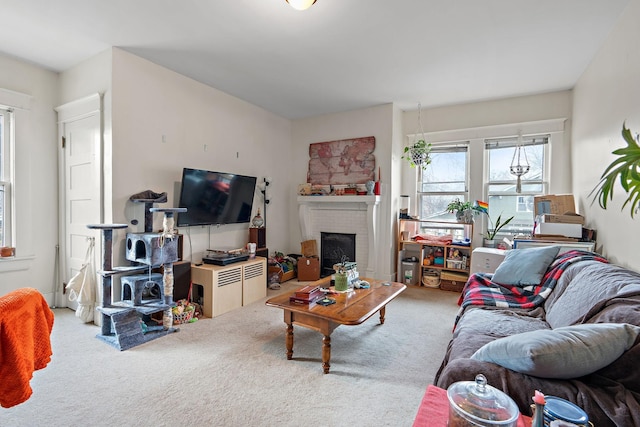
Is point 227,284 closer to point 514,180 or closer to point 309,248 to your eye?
point 309,248

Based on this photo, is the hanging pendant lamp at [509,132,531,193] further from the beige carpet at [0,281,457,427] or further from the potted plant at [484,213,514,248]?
the beige carpet at [0,281,457,427]

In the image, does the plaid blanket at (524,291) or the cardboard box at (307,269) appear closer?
the plaid blanket at (524,291)

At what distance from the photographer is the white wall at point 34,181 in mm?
3143

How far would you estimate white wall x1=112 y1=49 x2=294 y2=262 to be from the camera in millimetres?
3006

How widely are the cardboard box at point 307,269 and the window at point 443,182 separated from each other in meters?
1.85

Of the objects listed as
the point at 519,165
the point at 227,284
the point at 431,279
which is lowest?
the point at 431,279

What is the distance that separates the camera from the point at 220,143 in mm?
4059

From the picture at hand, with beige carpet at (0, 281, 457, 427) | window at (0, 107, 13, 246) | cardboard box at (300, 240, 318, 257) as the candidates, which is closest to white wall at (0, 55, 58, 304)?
window at (0, 107, 13, 246)

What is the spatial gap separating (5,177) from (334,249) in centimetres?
403

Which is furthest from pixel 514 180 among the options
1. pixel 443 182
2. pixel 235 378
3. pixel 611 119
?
pixel 235 378

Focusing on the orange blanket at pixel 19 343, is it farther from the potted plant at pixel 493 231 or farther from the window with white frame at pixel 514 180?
the window with white frame at pixel 514 180

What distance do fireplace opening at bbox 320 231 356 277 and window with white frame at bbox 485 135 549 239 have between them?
2030 millimetres

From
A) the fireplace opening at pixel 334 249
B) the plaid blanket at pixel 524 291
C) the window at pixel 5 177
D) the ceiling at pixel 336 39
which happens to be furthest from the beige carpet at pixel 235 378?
the ceiling at pixel 336 39

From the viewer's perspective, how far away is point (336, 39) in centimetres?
274
